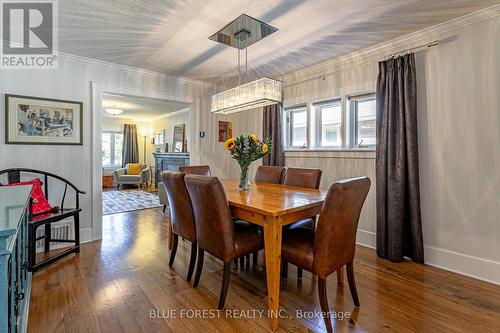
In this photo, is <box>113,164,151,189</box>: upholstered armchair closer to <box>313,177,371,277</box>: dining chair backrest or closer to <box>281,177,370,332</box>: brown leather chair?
<box>281,177,370,332</box>: brown leather chair

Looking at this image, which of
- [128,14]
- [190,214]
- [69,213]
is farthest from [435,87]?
[69,213]

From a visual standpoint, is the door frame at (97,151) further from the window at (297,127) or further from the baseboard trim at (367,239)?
the baseboard trim at (367,239)

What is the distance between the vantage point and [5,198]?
1352mm

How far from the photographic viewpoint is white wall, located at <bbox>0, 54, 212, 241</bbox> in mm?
2859

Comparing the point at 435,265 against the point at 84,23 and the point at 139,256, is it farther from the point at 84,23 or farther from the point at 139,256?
the point at 84,23

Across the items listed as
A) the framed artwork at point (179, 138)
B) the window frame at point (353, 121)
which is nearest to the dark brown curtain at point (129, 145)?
the framed artwork at point (179, 138)

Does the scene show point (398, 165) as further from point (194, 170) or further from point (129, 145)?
point (129, 145)

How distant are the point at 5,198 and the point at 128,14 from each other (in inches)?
67.5

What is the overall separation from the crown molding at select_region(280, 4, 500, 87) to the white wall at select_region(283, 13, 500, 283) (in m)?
0.01

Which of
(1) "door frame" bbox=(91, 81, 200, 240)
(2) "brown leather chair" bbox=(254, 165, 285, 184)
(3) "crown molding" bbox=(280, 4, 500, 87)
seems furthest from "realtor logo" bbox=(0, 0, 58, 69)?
(3) "crown molding" bbox=(280, 4, 500, 87)

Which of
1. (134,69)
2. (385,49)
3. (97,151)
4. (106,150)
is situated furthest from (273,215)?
(106,150)

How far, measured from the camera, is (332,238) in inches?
64.2

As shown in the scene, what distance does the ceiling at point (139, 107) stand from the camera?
586 centimetres

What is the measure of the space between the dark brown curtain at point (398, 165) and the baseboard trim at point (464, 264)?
11 centimetres
